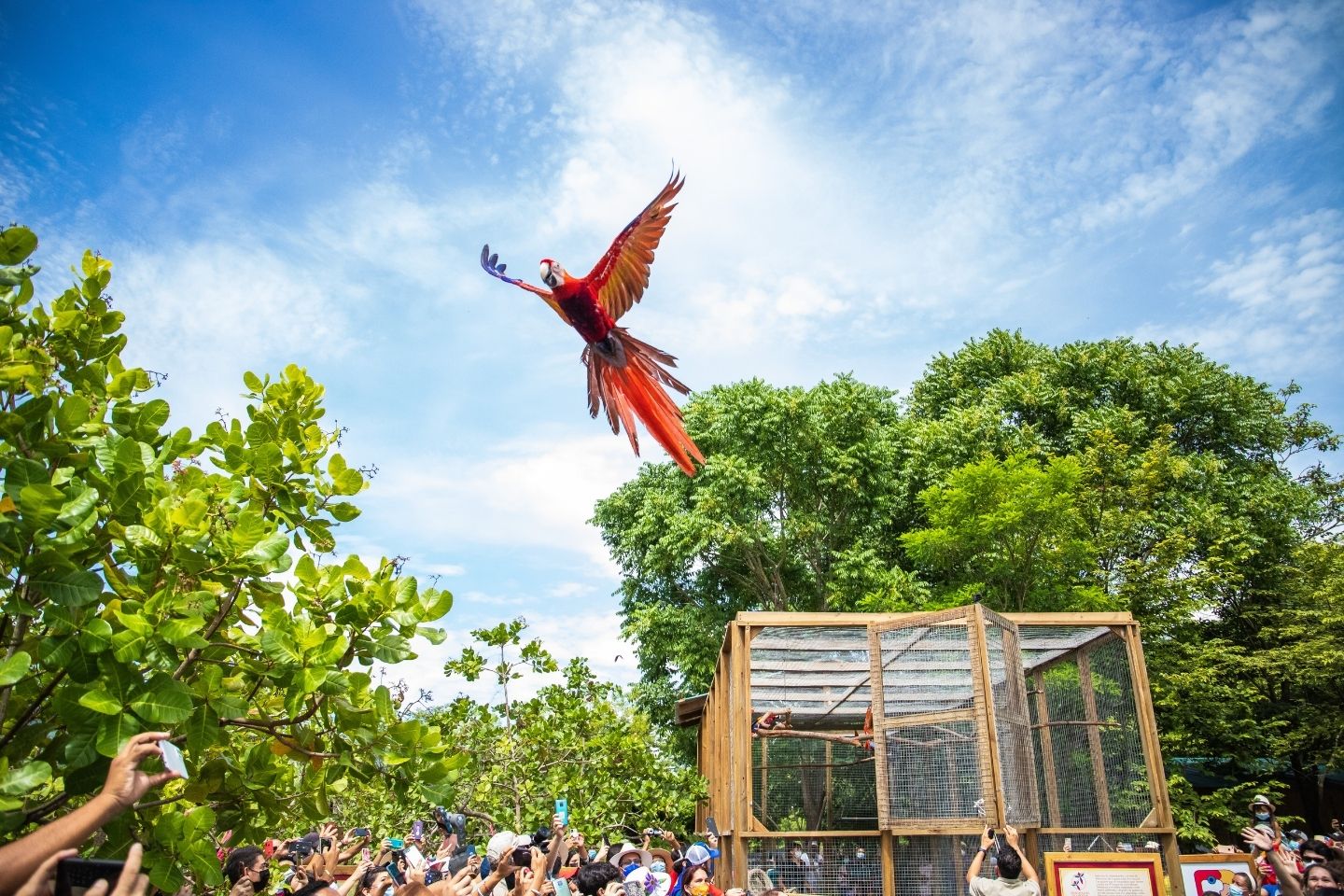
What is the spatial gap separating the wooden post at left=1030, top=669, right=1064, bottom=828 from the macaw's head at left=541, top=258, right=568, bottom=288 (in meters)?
6.36

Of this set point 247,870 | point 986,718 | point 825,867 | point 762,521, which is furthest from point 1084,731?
point 762,521

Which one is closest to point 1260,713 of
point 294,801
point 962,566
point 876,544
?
point 962,566

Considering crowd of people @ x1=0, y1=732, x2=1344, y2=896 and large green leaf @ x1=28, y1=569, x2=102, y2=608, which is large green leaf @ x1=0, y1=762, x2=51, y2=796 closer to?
crowd of people @ x1=0, y1=732, x2=1344, y2=896

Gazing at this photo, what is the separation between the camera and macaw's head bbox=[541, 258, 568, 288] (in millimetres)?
4129

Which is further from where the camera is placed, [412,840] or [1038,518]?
[1038,518]

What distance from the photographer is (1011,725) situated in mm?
6273

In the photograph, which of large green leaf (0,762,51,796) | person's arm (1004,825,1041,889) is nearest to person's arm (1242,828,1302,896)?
person's arm (1004,825,1041,889)

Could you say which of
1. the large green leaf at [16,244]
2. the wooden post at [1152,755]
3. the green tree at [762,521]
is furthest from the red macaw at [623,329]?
the green tree at [762,521]

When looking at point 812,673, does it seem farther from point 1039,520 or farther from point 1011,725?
point 1039,520

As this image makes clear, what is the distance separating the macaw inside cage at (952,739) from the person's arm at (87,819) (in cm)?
514

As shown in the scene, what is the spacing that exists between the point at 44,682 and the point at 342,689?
893mm

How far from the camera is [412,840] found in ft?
21.3

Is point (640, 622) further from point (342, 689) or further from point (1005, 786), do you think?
point (342, 689)

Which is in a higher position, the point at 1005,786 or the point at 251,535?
the point at 251,535
